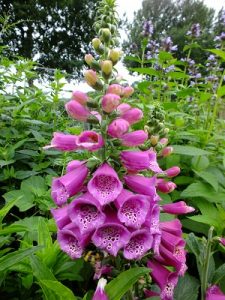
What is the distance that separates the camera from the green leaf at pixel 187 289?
4.72ft

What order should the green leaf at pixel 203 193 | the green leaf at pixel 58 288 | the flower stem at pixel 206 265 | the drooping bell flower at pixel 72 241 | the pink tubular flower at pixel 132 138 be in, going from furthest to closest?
the green leaf at pixel 203 193, the flower stem at pixel 206 265, the pink tubular flower at pixel 132 138, the drooping bell flower at pixel 72 241, the green leaf at pixel 58 288

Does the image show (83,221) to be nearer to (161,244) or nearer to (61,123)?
(161,244)

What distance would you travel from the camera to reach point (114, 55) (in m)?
1.26

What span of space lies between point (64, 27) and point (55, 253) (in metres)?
29.4

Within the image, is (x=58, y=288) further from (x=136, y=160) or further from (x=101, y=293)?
(x=136, y=160)

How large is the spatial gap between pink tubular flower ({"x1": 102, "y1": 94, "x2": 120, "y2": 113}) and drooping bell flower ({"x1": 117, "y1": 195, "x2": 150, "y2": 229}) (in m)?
0.30

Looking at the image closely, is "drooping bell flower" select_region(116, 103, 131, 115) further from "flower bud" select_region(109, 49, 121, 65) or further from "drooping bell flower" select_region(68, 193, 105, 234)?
"drooping bell flower" select_region(68, 193, 105, 234)

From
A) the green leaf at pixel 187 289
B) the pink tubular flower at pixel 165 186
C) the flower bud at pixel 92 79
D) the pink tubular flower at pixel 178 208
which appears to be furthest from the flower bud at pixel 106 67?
the green leaf at pixel 187 289

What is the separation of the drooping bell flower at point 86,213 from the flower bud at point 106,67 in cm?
44

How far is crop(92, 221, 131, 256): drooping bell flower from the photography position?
1080 millimetres

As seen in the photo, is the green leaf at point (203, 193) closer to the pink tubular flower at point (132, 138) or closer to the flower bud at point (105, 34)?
the pink tubular flower at point (132, 138)

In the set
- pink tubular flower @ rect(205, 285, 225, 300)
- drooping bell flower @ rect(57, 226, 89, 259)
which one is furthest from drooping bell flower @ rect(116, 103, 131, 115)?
pink tubular flower @ rect(205, 285, 225, 300)

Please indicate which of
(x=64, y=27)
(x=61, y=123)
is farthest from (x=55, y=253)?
(x=64, y=27)

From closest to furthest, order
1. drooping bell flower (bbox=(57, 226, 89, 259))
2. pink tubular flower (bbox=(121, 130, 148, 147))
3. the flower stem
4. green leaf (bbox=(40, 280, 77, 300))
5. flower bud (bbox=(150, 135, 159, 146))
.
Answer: green leaf (bbox=(40, 280, 77, 300)), drooping bell flower (bbox=(57, 226, 89, 259)), pink tubular flower (bbox=(121, 130, 148, 147)), the flower stem, flower bud (bbox=(150, 135, 159, 146))
